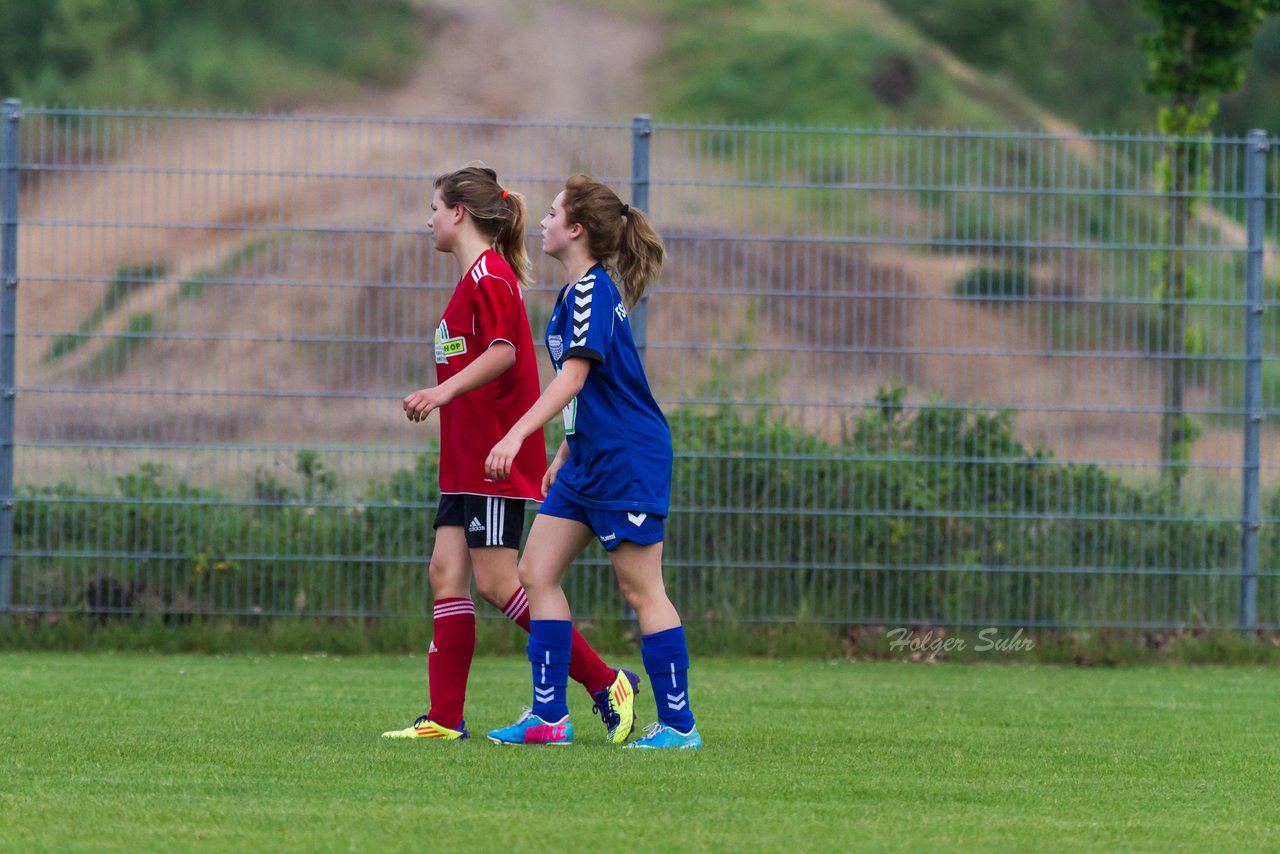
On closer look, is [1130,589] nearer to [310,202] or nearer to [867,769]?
[867,769]

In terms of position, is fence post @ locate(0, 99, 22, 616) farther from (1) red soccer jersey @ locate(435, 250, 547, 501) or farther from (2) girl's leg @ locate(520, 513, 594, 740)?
(2) girl's leg @ locate(520, 513, 594, 740)

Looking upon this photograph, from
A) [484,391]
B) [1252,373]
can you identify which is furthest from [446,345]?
[1252,373]

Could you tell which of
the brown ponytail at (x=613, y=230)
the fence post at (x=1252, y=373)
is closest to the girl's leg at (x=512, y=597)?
the brown ponytail at (x=613, y=230)

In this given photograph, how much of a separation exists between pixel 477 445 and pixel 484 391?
167mm

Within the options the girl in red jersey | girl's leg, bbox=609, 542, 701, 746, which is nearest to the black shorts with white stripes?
the girl in red jersey

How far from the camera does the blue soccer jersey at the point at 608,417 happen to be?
17.8 ft

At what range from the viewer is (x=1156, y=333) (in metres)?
8.89

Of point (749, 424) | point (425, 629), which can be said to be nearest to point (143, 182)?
point (425, 629)

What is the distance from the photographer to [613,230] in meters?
5.63

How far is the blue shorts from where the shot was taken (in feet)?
17.8

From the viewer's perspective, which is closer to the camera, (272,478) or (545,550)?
(545,550)

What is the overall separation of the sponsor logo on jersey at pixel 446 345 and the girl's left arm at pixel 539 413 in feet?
1.40

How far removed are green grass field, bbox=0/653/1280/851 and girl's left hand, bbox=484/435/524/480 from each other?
806 mm

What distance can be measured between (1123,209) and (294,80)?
41253 mm
